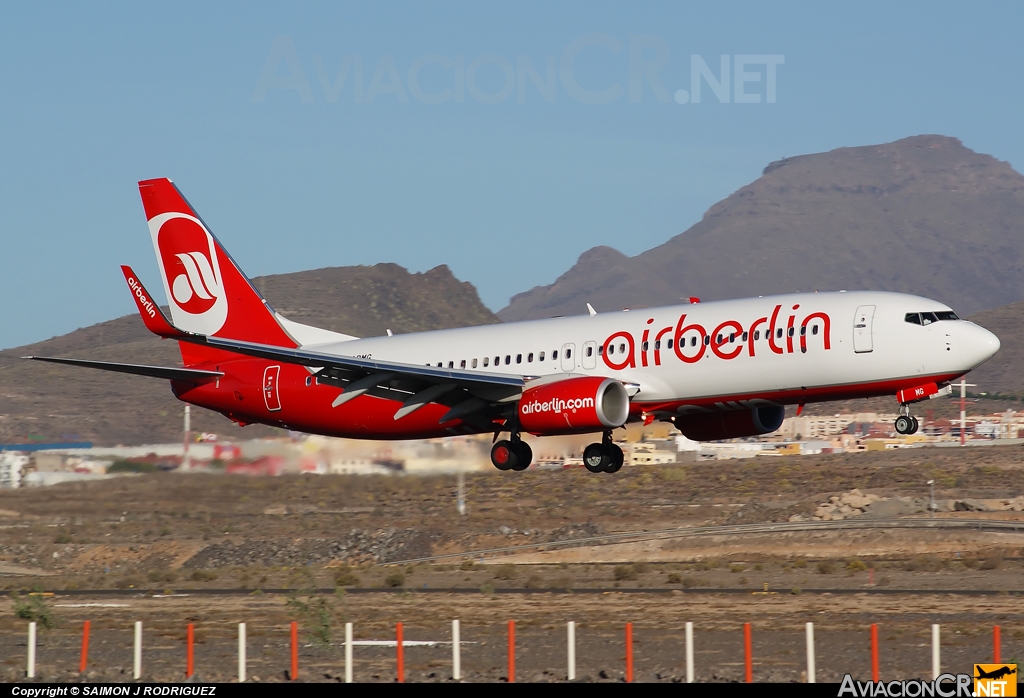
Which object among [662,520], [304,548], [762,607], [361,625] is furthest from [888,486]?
[361,625]

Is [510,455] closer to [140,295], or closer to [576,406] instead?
[576,406]

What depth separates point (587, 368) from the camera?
39.1 m

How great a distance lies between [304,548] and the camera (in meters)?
63.9

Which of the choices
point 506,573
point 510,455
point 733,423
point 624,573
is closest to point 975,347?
point 733,423

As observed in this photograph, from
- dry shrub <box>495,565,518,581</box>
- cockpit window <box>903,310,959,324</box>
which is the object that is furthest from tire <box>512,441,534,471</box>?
cockpit window <box>903,310,959,324</box>

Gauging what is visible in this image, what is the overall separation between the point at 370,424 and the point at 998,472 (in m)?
65.0

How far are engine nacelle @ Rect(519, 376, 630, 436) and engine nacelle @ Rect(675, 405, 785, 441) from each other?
4.36m

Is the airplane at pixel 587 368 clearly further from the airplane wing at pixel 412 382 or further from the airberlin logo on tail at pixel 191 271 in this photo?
the airberlin logo on tail at pixel 191 271

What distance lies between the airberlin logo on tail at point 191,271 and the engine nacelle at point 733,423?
17.7m

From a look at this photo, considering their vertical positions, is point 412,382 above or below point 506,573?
above

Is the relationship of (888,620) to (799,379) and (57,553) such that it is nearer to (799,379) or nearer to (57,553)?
(799,379)

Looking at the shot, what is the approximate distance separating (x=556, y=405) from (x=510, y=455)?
4061 mm

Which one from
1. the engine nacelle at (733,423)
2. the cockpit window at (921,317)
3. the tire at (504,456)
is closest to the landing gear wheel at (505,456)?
the tire at (504,456)

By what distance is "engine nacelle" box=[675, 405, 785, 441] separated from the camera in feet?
133
